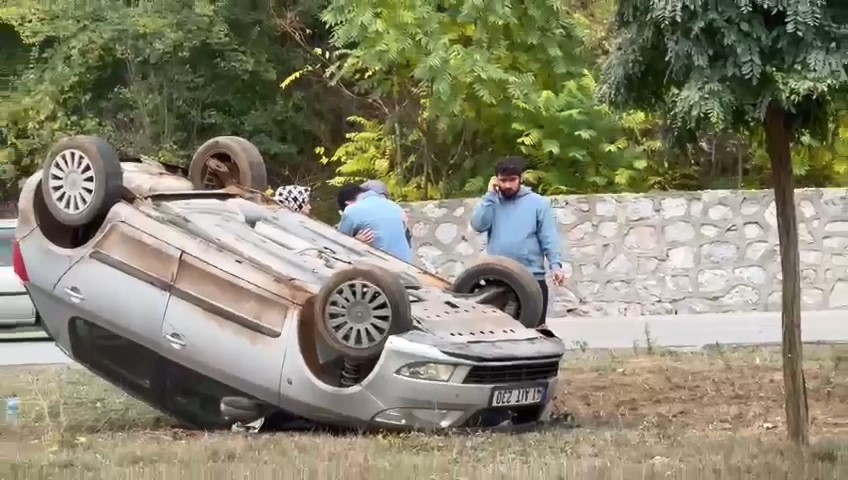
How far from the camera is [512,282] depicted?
9.51 metres

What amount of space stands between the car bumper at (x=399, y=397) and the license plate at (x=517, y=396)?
3 cm

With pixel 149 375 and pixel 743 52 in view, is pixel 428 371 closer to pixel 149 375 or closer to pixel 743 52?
pixel 149 375

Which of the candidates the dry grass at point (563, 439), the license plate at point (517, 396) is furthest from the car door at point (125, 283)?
the license plate at point (517, 396)

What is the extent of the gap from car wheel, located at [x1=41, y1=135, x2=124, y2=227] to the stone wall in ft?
26.7

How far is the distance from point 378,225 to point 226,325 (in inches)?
105

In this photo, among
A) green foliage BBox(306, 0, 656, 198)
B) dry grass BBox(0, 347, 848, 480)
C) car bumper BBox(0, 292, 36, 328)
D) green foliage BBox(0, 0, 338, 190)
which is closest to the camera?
dry grass BBox(0, 347, 848, 480)

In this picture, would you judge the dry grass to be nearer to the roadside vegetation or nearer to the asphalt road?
the asphalt road

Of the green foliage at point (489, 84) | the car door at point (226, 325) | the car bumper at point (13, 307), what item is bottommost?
the car door at point (226, 325)

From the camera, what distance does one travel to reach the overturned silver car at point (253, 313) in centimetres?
838

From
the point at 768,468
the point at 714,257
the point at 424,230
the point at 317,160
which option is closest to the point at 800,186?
the point at 714,257

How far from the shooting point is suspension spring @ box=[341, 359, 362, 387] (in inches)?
333

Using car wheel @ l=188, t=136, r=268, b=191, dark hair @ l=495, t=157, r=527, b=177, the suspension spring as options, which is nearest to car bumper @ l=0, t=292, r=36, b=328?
car wheel @ l=188, t=136, r=268, b=191

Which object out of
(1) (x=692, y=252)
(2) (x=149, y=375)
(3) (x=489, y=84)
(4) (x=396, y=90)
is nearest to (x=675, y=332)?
(1) (x=692, y=252)

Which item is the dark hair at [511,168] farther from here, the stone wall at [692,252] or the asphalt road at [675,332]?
the stone wall at [692,252]
